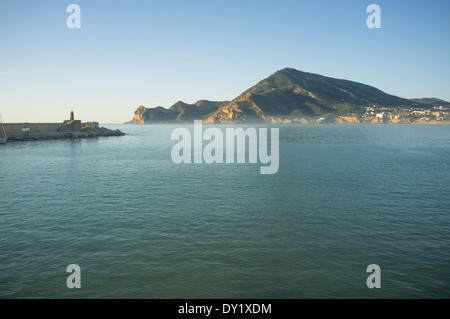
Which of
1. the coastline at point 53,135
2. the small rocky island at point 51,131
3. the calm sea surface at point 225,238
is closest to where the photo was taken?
the calm sea surface at point 225,238

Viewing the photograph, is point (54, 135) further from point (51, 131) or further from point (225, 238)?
point (225, 238)

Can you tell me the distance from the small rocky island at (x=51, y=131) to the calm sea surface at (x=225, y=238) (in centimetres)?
10205

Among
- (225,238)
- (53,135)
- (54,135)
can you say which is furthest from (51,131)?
(225,238)

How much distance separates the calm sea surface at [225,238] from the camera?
15500 millimetres

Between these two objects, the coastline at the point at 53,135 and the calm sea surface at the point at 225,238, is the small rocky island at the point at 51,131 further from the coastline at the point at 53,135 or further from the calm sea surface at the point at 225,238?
the calm sea surface at the point at 225,238

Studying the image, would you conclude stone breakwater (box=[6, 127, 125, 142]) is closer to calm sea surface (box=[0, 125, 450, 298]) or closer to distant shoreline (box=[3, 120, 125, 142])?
distant shoreline (box=[3, 120, 125, 142])

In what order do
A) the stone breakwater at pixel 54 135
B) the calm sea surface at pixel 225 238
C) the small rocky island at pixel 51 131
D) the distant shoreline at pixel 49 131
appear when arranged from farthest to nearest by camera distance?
the small rocky island at pixel 51 131, the distant shoreline at pixel 49 131, the stone breakwater at pixel 54 135, the calm sea surface at pixel 225 238

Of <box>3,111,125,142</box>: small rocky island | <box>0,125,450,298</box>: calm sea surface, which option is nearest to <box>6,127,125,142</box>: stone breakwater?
<box>3,111,125,142</box>: small rocky island

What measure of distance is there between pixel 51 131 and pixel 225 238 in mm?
159388

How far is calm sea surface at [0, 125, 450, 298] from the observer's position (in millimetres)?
15500

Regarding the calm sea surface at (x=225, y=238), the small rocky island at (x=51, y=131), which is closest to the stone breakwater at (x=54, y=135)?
the small rocky island at (x=51, y=131)

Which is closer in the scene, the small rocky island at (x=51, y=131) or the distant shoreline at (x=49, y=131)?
the distant shoreline at (x=49, y=131)

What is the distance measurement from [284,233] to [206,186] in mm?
18587
